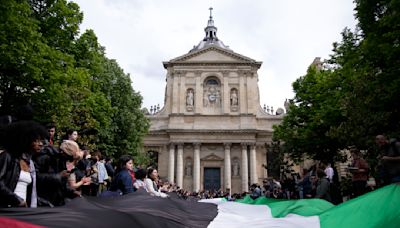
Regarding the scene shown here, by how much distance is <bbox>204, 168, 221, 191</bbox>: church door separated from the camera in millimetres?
39031

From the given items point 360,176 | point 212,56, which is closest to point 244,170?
point 212,56

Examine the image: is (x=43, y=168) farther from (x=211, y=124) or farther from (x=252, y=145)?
(x=211, y=124)

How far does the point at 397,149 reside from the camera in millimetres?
7016

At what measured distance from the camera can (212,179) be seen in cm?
3922

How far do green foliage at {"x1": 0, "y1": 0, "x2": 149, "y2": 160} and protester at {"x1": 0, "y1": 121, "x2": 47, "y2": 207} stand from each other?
8767 millimetres

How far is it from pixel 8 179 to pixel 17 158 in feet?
0.83

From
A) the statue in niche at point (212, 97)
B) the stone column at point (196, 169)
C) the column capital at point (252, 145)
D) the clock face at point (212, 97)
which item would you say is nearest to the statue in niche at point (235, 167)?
the column capital at point (252, 145)

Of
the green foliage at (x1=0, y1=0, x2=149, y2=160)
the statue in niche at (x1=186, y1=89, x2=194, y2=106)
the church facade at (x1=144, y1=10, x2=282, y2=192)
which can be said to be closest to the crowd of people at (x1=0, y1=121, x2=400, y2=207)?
the green foliage at (x1=0, y1=0, x2=149, y2=160)

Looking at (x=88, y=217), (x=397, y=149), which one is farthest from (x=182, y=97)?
(x=88, y=217)

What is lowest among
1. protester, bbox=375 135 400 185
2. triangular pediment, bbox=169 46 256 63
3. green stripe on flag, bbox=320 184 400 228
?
green stripe on flag, bbox=320 184 400 228

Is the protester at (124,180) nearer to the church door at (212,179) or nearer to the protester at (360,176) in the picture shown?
the protester at (360,176)

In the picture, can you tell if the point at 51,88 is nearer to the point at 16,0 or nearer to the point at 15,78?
the point at 15,78

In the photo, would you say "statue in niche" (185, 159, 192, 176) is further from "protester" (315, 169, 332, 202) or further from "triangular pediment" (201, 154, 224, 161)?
"protester" (315, 169, 332, 202)

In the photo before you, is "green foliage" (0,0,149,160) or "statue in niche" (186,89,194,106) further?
"statue in niche" (186,89,194,106)
